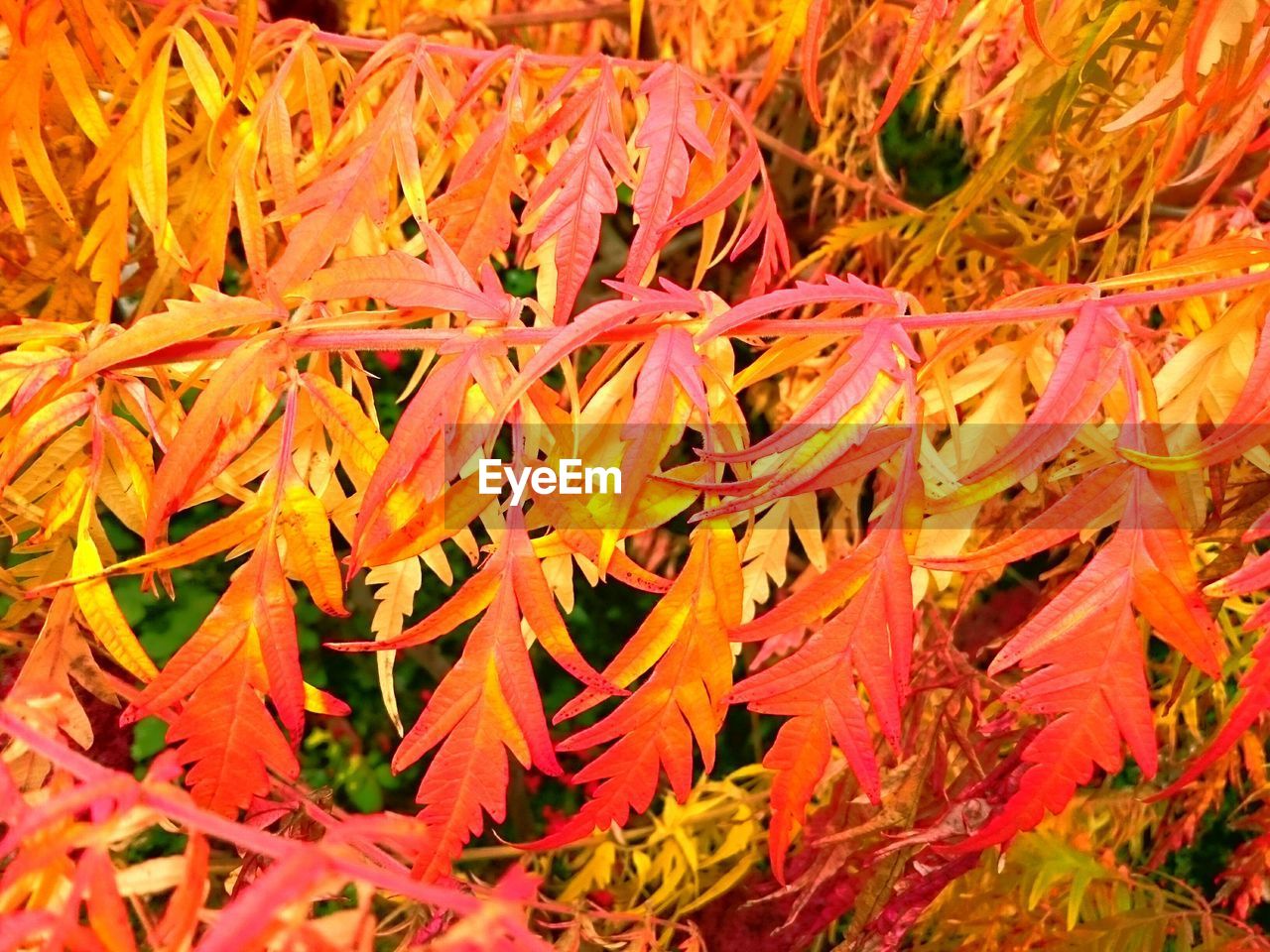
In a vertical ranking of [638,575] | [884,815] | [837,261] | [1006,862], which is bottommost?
[1006,862]

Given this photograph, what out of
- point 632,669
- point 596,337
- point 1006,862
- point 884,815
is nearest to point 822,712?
point 632,669

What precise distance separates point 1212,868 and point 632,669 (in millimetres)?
2149

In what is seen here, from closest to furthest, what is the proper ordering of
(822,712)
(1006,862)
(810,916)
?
(822,712), (810,916), (1006,862)

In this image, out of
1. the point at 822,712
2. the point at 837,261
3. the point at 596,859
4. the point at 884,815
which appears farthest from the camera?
the point at 837,261

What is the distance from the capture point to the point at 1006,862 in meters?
1.16

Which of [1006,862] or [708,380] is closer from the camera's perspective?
[708,380]

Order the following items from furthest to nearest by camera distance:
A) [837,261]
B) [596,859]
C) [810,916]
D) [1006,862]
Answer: [837,261] → [596,859] → [1006,862] → [810,916]

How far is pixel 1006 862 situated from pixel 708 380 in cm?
79

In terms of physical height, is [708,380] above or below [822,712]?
above

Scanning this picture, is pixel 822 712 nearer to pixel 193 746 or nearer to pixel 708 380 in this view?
pixel 708 380

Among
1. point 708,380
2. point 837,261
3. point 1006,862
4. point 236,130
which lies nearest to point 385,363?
point 837,261

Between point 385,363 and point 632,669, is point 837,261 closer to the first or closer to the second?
point 385,363

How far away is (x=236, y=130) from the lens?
85 cm

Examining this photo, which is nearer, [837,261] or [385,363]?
[837,261]
